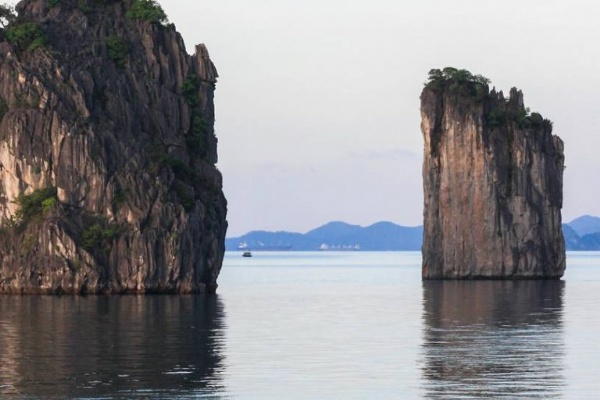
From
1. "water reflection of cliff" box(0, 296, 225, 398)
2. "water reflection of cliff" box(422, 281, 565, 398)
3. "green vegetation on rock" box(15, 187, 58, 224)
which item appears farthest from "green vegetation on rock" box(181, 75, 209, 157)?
"water reflection of cliff" box(0, 296, 225, 398)

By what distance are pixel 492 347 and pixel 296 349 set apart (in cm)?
1016

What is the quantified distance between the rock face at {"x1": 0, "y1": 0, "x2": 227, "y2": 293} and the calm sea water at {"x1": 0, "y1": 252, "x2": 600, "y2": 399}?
976 centimetres

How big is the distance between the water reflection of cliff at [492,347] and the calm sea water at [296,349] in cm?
9

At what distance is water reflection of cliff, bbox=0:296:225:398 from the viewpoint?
57.2 meters

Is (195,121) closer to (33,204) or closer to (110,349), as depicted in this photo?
(33,204)

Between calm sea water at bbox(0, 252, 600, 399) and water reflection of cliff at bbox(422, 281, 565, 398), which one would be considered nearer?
calm sea water at bbox(0, 252, 600, 399)

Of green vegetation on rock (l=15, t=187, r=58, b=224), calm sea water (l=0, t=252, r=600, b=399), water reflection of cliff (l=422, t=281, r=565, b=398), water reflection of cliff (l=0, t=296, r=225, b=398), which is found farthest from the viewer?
green vegetation on rock (l=15, t=187, r=58, b=224)

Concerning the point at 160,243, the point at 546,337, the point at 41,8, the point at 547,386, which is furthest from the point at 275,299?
the point at 547,386

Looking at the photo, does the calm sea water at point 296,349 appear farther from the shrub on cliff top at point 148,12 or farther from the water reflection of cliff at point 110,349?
the shrub on cliff top at point 148,12

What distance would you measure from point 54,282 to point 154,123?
75.2ft

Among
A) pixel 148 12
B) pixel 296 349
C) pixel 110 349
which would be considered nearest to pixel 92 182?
pixel 148 12

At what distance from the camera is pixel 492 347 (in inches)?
2990

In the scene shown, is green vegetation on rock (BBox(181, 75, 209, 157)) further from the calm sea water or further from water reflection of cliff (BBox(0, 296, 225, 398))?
water reflection of cliff (BBox(0, 296, 225, 398))

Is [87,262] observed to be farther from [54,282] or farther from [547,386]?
[547,386]
